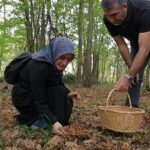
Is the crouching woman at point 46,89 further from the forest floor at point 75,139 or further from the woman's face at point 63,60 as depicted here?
the forest floor at point 75,139

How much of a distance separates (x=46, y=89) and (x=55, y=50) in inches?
20.4

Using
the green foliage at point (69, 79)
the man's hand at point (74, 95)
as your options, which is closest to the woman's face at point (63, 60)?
the man's hand at point (74, 95)

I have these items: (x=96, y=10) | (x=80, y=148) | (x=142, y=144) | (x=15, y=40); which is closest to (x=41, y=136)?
(x=80, y=148)

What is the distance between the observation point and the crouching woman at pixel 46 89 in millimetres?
3766

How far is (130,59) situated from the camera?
15.2ft

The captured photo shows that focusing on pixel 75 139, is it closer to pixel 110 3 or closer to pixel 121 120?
pixel 121 120

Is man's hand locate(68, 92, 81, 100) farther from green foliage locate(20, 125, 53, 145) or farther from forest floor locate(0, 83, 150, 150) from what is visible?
green foliage locate(20, 125, 53, 145)

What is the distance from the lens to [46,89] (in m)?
4.01

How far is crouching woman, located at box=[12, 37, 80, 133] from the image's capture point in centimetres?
377

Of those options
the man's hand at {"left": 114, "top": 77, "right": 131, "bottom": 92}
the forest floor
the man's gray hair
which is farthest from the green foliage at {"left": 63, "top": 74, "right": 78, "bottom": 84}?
the man's gray hair

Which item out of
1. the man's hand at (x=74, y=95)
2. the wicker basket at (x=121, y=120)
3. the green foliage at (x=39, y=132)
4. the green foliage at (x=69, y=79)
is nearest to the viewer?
the wicker basket at (x=121, y=120)

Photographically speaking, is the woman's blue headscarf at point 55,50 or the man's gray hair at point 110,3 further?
the woman's blue headscarf at point 55,50

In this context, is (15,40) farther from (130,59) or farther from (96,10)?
(130,59)

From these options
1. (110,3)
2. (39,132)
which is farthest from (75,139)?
(110,3)
